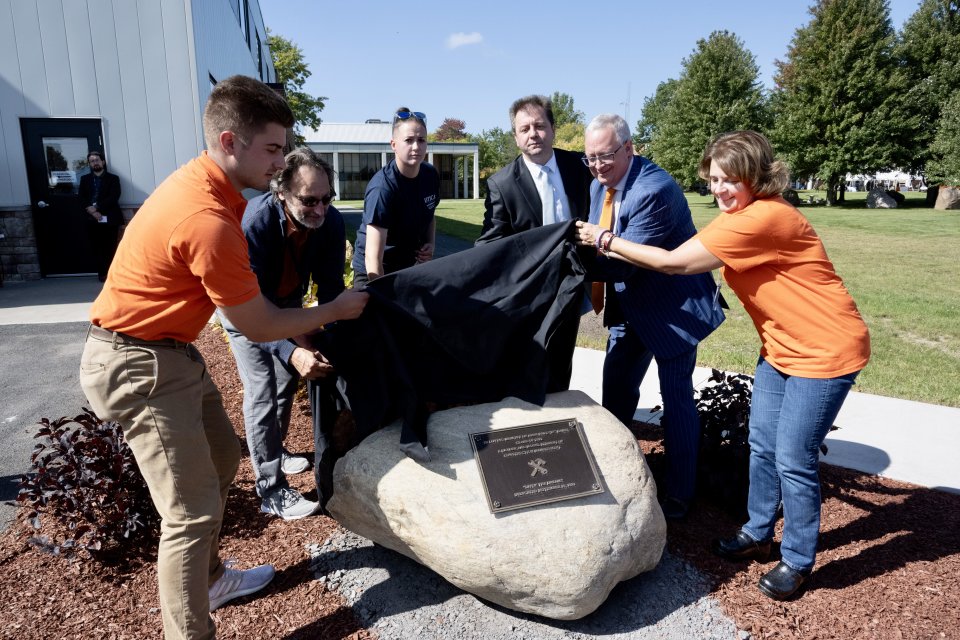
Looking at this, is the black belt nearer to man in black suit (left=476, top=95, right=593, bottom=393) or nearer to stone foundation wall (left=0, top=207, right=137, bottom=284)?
man in black suit (left=476, top=95, right=593, bottom=393)

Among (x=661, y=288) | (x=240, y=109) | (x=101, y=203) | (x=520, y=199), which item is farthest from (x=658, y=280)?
(x=101, y=203)

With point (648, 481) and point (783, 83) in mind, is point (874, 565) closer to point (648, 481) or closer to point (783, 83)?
point (648, 481)

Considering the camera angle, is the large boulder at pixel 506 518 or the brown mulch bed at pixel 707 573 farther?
the brown mulch bed at pixel 707 573

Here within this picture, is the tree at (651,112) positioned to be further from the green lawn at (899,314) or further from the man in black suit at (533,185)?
the man in black suit at (533,185)

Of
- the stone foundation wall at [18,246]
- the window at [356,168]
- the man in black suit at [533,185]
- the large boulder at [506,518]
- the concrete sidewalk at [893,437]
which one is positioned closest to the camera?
the large boulder at [506,518]

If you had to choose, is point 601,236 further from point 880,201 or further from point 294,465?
point 880,201

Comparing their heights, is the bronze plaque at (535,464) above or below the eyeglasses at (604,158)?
below

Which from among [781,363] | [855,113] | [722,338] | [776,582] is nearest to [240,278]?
[781,363]

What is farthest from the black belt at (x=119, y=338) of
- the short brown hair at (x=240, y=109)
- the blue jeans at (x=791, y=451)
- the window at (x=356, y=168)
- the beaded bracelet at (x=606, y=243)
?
the window at (x=356, y=168)

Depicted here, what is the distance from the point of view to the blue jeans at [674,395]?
345cm

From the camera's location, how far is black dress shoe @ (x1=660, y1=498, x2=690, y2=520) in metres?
3.60

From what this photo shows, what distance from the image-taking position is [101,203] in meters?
10.2

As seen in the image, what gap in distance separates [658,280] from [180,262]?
230cm

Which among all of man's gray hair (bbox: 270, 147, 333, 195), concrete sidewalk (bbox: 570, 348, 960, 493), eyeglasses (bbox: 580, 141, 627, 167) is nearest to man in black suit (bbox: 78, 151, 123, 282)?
concrete sidewalk (bbox: 570, 348, 960, 493)
